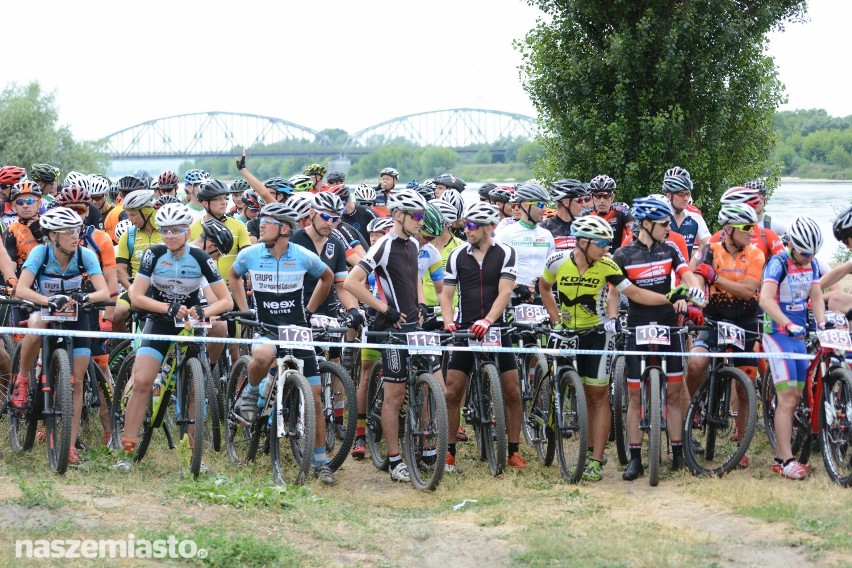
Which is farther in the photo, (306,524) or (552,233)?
(552,233)

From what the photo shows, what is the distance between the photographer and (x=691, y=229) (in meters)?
12.3

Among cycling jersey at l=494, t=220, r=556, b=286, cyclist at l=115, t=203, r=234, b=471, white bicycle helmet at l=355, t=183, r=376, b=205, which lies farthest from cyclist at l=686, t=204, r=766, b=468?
white bicycle helmet at l=355, t=183, r=376, b=205

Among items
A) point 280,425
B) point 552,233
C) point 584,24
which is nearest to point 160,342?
point 280,425

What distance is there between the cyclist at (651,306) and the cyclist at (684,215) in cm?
261

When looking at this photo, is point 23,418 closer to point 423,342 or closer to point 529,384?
point 423,342

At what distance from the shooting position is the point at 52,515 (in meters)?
7.75

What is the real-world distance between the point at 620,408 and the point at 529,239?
238 cm

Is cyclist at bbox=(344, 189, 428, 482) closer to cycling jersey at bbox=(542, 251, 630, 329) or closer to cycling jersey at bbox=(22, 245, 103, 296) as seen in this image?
cycling jersey at bbox=(542, 251, 630, 329)

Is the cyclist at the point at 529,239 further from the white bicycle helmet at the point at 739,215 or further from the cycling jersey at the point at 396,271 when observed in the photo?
the white bicycle helmet at the point at 739,215

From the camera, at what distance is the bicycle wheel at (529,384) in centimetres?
1044

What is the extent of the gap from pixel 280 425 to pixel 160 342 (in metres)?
1.21

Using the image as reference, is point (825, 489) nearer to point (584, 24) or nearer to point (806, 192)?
point (584, 24)

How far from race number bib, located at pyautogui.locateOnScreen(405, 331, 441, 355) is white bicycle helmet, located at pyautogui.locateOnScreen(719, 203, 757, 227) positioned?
2482mm

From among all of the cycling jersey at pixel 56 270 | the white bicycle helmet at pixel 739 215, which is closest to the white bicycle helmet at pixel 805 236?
the white bicycle helmet at pixel 739 215
